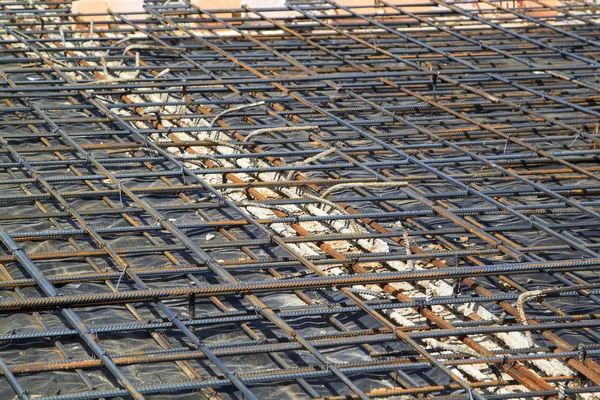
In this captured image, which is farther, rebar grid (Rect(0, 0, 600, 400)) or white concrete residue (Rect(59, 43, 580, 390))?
white concrete residue (Rect(59, 43, 580, 390))

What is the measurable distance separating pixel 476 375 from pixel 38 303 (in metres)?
4.66

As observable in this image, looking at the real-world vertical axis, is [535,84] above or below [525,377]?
above

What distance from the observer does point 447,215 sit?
11.8 meters

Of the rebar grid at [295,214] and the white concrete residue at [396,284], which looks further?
the white concrete residue at [396,284]

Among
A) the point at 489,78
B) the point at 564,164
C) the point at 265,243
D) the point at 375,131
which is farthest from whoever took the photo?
the point at 489,78

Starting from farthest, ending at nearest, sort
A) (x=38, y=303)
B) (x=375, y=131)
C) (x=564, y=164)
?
1. (x=375, y=131)
2. (x=564, y=164)
3. (x=38, y=303)

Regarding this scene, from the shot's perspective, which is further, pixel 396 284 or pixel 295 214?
pixel 295 214

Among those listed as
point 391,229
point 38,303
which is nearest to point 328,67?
point 391,229

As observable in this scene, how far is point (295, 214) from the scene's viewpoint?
12.7 meters

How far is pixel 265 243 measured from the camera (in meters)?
11.1

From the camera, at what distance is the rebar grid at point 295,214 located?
8.80 metres

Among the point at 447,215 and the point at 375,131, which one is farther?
the point at 375,131

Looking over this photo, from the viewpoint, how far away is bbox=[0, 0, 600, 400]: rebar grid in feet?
28.9

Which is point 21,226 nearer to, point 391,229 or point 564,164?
point 391,229
